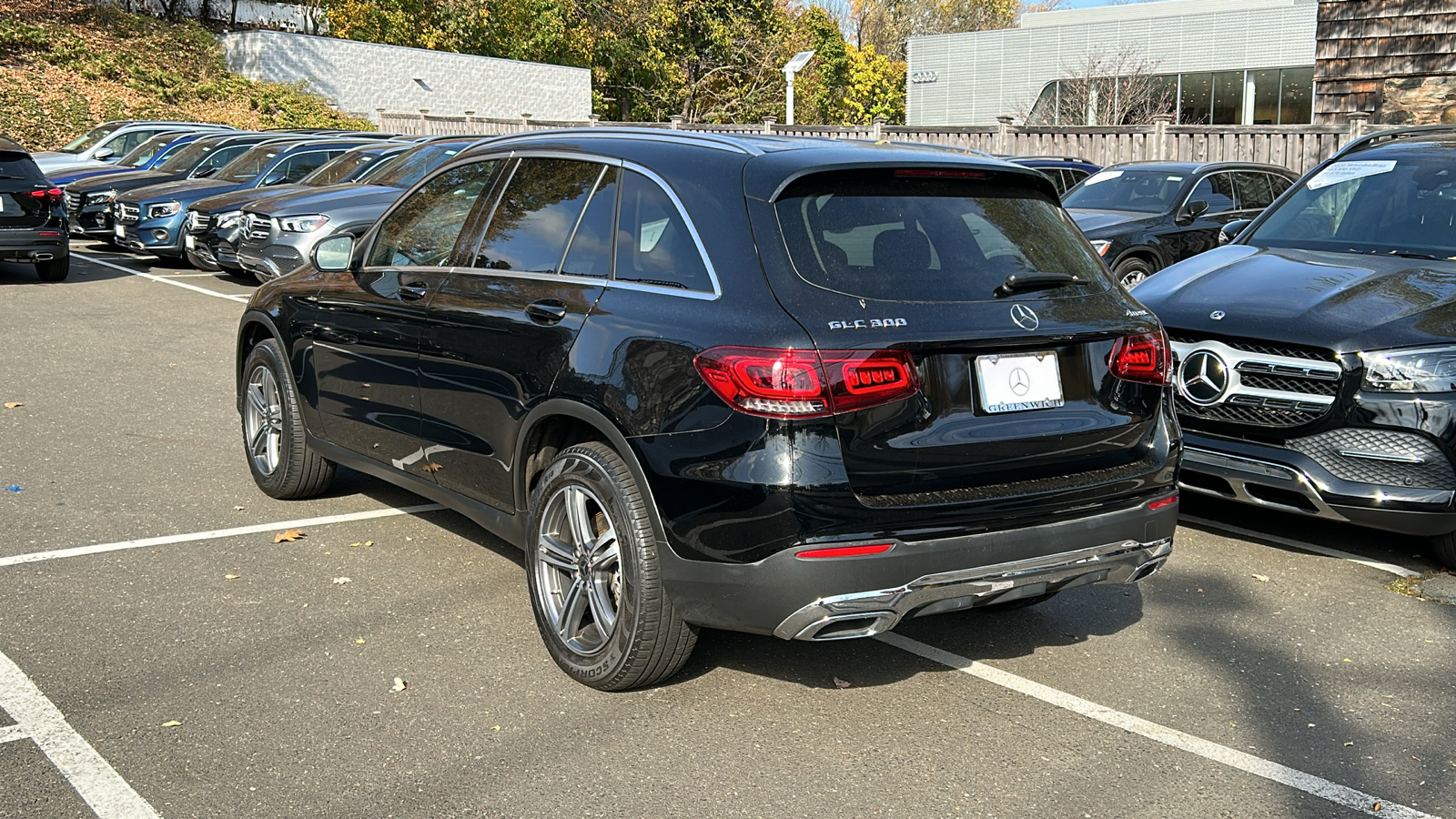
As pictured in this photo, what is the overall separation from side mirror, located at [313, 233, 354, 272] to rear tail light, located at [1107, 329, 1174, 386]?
10.8 ft

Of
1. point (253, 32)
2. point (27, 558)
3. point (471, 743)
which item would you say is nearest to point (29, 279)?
point (27, 558)

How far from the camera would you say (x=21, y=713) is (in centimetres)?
417

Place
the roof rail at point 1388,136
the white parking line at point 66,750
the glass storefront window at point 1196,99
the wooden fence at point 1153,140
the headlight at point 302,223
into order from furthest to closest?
the glass storefront window at point 1196,99, the wooden fence at point 1153,140, the headlight at point 302,223, the roof rail at point 1388,136, the white parking line at point 66,750

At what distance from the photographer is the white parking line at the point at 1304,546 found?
6035mm

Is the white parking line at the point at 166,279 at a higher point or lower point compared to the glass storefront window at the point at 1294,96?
lower

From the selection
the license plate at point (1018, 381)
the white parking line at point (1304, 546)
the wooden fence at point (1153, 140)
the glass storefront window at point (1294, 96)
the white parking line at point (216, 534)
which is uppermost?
the glass storefront window at point (1294, 96)

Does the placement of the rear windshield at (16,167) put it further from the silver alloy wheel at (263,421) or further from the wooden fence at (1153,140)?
the silver alloy wheel at (263,421)

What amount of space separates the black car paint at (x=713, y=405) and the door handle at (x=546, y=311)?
0.04 m

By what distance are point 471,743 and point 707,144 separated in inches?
81.1

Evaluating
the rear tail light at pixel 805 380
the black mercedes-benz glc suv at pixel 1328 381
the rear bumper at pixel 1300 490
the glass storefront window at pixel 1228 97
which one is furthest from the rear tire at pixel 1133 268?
the glass storefront window at pixel 1228 97

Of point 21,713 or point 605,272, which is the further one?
point 605,272

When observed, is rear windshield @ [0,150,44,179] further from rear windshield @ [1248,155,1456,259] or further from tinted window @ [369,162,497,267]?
rear windshield @ [1248,155,1456,259]

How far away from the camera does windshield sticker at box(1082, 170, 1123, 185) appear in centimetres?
1488

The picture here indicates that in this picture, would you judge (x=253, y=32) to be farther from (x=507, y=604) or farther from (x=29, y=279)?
(x=507, y=604)
